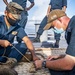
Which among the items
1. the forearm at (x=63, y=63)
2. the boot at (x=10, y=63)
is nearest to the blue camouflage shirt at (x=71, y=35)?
the forearm at (x=63, y=63)

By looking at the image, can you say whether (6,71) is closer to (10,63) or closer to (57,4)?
(10,63)

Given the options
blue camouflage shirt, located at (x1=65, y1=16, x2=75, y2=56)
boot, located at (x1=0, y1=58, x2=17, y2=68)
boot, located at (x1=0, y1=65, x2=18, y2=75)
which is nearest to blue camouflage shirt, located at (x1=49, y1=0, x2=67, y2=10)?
boot, located at (x1=0, y1=58, x2=17, y2=68)

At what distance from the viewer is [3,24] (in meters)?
4.71

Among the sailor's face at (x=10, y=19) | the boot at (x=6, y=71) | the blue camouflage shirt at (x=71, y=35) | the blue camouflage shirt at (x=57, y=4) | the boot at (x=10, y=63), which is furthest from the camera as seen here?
the blue camouflage shirt at (x=57, y=4)

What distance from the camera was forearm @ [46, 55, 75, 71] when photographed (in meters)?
3.36

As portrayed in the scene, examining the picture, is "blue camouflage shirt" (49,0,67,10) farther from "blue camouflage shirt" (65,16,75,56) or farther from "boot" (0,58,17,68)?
"blue camouflage shirt" (65,16,75,56)

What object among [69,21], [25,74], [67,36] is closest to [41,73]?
[25,74]

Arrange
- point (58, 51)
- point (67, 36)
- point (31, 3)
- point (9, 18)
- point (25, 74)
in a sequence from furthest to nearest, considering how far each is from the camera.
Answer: point (31, 3)
point (58, 51)
point (9, 18)
point (25, 74)
point (67, 36)

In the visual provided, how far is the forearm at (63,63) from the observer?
3355 mm

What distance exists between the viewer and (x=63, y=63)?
3.40 meters

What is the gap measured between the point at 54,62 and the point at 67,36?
391 millimetres

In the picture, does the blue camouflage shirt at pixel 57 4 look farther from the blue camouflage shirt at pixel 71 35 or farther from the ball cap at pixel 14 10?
the blue camouflage shirt at pixel 71 35

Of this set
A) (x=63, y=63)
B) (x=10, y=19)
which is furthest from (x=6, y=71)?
(x=10, y=19)

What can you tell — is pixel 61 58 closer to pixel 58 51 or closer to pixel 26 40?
pixel 26 40
